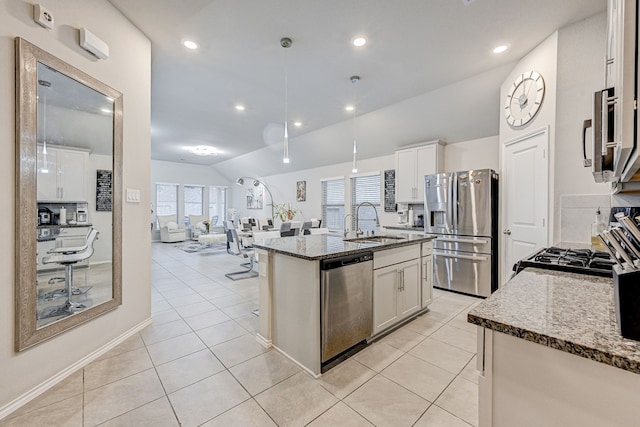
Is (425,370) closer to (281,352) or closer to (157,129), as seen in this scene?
(281,352)

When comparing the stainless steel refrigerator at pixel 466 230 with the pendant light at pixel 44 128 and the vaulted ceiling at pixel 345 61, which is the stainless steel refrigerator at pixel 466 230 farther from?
the pendant light at pixel 44 128

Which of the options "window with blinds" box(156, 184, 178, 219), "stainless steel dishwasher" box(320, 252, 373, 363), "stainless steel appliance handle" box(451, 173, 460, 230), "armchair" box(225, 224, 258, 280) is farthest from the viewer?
"window with blinds" box(156, 184, 178, 219)

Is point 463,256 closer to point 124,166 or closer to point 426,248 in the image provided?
point 426,248

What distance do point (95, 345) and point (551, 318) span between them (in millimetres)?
3019

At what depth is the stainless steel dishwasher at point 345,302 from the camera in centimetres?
195

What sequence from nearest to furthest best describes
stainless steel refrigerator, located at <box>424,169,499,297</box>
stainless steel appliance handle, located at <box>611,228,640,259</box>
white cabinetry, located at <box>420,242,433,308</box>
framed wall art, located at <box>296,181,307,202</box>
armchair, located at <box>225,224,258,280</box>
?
stainless steel appliance handle, located at <box>611,228,640,259</box> → white cabinetry, located at <box>420,242,433,308</box> → stainless steel refrigerator, located at <box>424,169,499,297</box> → armchair, located at <box>225,224,258,280</box> → framed wall art, located at <box>296,181,307,202</box>

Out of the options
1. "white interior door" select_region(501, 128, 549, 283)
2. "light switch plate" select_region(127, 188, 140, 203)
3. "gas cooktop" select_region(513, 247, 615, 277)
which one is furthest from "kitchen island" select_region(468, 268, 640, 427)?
"light switch plate" select_region(127, 188, 140, 203)

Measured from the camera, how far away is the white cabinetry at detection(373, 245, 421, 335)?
2398 mm

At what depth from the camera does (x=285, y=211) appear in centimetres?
862

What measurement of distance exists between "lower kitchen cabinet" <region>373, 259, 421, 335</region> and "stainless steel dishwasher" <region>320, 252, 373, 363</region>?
114 mm

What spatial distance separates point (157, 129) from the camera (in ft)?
19.9

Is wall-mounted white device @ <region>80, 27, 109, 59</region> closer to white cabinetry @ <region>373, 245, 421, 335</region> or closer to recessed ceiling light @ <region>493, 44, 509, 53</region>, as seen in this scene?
white cabinetry @ <region>373, 245, 421, 335</region>

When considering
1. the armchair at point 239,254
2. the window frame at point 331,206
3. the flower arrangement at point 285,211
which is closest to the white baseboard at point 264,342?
the armchair at point 239,254

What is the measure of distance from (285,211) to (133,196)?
6.08 metres
